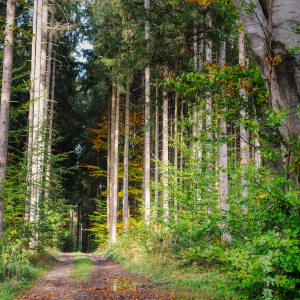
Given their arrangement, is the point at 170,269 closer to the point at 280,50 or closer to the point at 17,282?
the point at 17,282

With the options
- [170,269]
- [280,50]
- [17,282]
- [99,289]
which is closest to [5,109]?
[17,282]

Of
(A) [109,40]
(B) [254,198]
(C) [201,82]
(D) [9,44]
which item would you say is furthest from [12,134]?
(B) [254,198]

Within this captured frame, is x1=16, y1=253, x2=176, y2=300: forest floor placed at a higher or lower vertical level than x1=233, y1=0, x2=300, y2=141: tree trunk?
lower

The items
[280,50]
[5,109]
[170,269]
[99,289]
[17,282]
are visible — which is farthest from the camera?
Answer: [170,269]

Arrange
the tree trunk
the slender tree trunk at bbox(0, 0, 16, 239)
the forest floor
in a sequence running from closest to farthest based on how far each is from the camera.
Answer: the tree trunk, the forest floor, the slender tree trunk at bbox(0, 0, 16, 239)

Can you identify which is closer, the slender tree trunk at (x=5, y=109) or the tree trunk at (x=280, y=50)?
the tree trunk at (x=280, y=50)

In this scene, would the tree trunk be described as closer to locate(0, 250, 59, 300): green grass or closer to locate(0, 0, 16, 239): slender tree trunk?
locate(0, 250, 59, 300): green grass

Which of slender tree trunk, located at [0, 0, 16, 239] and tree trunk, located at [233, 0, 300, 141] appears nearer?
tree trunk, located at [233, 0, 300, 141]

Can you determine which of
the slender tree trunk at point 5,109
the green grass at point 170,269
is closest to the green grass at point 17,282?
the slender tree trunk at point 5,109

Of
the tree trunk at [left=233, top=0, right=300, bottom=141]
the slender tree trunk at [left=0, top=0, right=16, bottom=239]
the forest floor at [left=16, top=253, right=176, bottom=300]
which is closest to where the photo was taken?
the tree trunk at [left=233, top=0, right=300, bottom=141]

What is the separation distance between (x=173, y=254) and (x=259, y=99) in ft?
24.9

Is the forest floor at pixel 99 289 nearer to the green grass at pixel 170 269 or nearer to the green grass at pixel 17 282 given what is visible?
the green grass at pixel 17 282

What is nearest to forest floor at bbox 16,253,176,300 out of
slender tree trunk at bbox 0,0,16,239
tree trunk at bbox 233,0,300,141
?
slender tree trunk at bbox 0,0,16,239

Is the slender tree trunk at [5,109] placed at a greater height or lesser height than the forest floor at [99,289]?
greater
